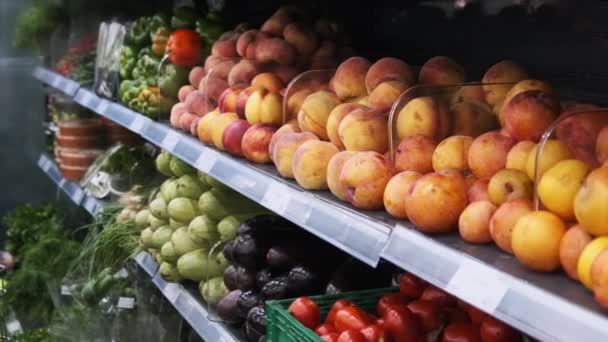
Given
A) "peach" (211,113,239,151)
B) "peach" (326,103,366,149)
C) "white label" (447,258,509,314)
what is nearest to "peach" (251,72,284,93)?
"peach" (211,113,239,151)

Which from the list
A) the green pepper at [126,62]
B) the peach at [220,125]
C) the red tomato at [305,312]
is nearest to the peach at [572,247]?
the red tomato at [305,312]

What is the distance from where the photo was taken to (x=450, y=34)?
2.24m

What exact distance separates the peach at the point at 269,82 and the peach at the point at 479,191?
92cm

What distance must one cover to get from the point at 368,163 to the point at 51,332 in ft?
7.94

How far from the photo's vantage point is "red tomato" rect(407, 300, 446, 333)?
1601 mm

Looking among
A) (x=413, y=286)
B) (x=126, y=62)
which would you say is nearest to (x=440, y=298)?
(x=413, y=286)

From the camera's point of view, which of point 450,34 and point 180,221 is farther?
point 180,221

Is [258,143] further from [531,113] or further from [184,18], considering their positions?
[184,18]

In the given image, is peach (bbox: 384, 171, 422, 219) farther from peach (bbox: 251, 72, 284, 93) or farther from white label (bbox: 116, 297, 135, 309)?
white label (bbox: 116, 297, 135, 309)

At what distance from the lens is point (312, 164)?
1715mm

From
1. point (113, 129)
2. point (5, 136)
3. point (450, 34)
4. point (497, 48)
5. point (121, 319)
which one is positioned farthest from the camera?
point (5, 136)

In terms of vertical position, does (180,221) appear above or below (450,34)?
below

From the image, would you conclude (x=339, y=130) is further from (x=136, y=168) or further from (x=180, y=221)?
(x=136, y=168)

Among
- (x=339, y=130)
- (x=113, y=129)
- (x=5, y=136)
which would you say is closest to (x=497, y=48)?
(x=339, y=130)
